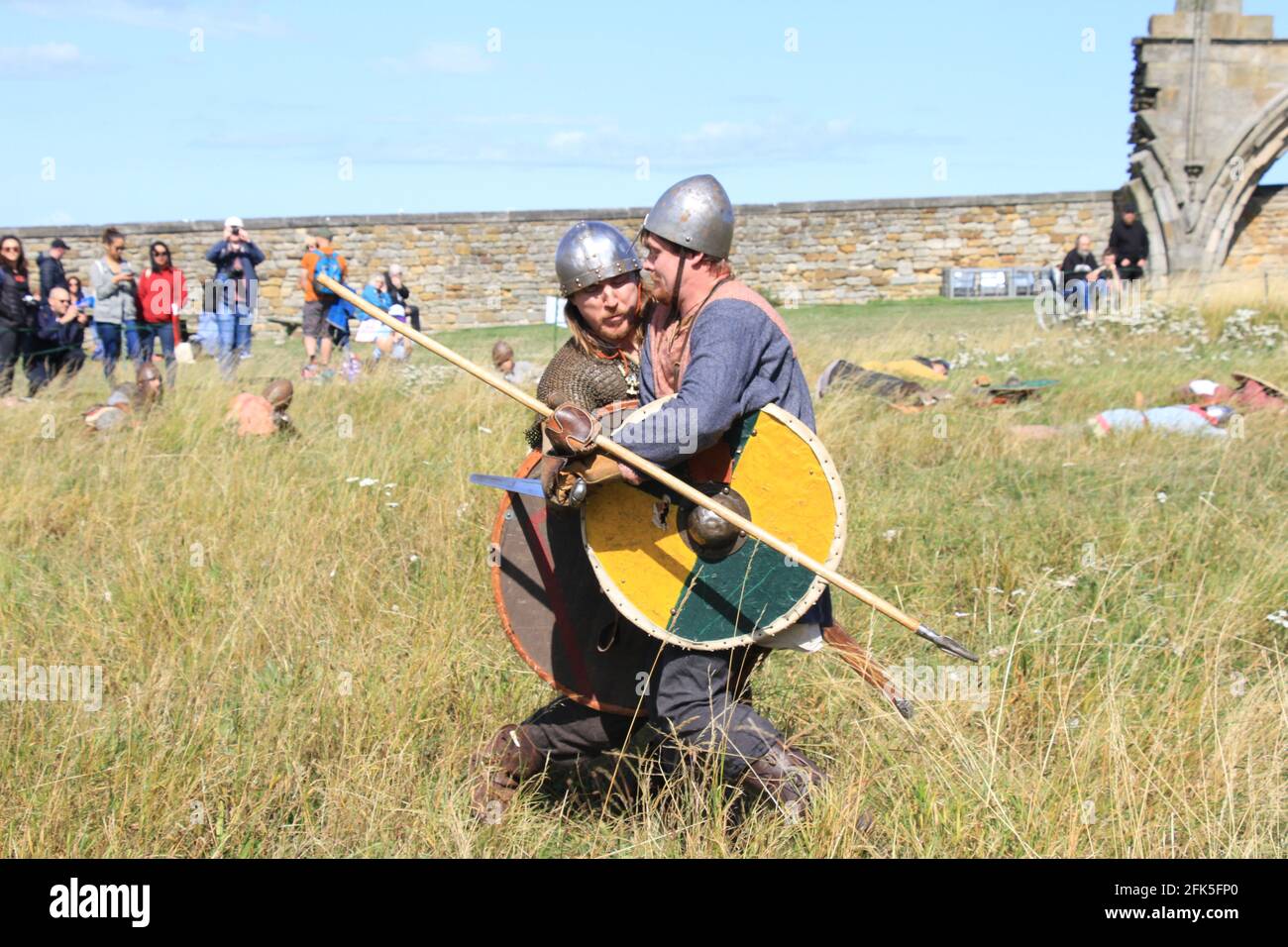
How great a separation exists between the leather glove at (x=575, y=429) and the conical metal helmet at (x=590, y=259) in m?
0.48

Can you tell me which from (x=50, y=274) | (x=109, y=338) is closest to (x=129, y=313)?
(x=109, y=338)

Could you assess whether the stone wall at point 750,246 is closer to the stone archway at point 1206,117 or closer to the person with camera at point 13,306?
the stone archway at point 1206,117

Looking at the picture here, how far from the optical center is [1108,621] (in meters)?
4.66

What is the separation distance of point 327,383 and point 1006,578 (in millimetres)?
5671

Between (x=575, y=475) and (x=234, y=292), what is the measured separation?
31.4 ft

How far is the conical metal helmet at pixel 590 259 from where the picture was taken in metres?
3.38

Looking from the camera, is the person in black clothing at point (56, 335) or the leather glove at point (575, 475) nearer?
the leather glove at point (575, 475)

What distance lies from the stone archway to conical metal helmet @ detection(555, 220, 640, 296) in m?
18.0

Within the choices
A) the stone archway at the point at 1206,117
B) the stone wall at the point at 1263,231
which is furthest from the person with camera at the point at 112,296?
the stone wall at the point at 1263,231

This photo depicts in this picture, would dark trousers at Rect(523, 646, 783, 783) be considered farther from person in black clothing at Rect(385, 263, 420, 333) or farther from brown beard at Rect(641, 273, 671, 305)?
person in black clothing at Rect(385, 263, 420, 333)

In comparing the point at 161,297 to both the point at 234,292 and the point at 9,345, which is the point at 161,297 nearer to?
the point at 234,292

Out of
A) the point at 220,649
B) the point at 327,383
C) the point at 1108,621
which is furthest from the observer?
the point at 327,383
